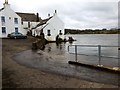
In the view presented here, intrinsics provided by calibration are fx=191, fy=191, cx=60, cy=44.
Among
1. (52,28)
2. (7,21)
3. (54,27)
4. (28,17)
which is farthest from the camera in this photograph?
(28,17)

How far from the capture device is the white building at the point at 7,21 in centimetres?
4837

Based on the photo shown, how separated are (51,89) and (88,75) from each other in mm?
3164

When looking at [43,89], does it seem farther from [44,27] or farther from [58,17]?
[58,17]

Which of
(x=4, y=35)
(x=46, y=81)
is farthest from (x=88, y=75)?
(x=4, y=35)

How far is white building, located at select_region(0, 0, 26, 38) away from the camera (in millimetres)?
48372

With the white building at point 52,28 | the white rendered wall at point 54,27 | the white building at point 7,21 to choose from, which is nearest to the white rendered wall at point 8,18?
the white building at point 7,21

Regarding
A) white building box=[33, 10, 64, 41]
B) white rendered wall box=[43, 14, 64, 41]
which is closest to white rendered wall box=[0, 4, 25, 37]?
white building box=[33, 10, 64, 41]

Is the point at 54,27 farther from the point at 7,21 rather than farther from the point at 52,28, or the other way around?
the point at 7,21

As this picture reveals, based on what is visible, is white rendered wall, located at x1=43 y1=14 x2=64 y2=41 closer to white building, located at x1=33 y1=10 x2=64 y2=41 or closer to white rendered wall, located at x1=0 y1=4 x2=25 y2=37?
white building, located at x1=33 y1=10 x2=64 y2=41

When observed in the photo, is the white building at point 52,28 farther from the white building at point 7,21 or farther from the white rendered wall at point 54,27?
the white building at point 7,21

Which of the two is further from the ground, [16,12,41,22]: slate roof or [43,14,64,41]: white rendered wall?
[16,12,41,22]: slate roof

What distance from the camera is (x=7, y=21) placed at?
49.2 metres

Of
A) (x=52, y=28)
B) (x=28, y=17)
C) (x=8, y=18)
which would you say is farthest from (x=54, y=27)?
(x=28, y=17)

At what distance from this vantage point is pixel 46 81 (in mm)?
8406
